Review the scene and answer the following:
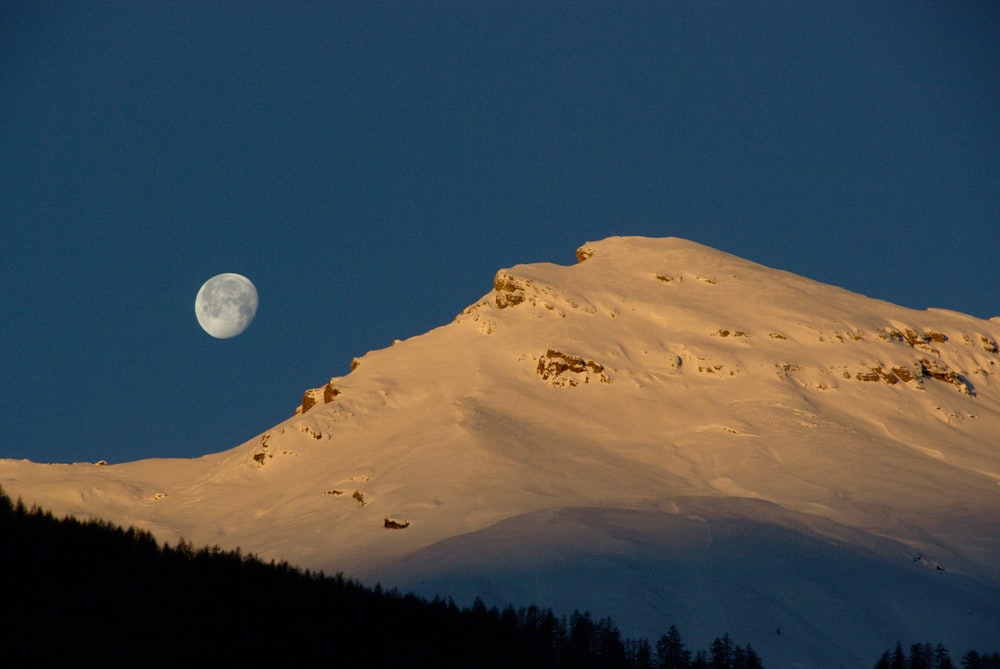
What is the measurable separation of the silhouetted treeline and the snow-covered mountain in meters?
2.31

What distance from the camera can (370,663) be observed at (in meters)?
98.9

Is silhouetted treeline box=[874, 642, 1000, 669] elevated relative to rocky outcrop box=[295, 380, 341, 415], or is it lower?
lower

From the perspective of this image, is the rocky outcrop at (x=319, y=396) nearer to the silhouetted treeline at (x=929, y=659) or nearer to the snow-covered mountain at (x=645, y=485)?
the snow-covered mountain at (x=645, y=485)

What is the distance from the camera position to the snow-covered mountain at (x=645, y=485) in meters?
117

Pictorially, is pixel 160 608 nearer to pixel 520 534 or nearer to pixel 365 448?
pixel 520 534

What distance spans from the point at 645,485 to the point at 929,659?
1827 inches

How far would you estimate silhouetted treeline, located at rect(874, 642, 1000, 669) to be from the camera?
104 m

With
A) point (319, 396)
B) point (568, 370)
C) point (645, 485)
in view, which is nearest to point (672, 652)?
point (645, 485)

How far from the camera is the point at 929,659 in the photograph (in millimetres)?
106062

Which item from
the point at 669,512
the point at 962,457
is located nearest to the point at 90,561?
the point at 669,512

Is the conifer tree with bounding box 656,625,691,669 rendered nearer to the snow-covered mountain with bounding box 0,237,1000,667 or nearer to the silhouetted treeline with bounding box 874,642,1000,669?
the snow-covered mountain with bounding box 0,237,1000,667

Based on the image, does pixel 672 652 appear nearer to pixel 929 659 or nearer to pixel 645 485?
pixel 929 659

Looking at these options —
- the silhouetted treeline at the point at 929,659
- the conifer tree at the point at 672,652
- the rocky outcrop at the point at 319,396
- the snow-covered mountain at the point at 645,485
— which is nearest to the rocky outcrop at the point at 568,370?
the snow-covered mountain at the point at 645,485

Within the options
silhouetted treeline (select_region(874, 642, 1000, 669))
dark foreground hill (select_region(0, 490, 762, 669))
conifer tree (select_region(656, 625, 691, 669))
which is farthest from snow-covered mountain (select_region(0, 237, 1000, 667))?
dark foreground hill (select_region(0, 490, 762, 669))
